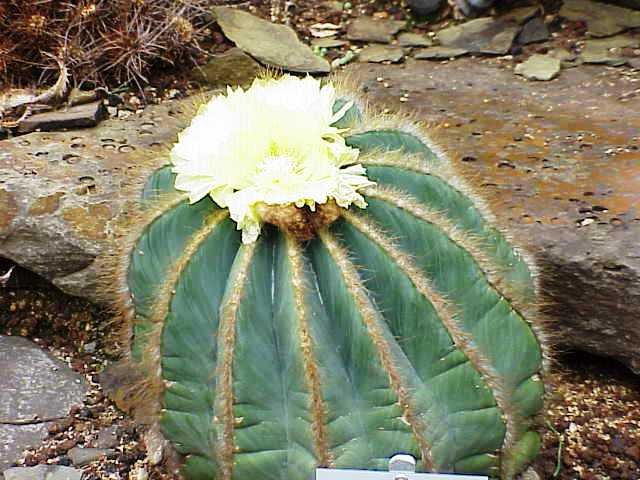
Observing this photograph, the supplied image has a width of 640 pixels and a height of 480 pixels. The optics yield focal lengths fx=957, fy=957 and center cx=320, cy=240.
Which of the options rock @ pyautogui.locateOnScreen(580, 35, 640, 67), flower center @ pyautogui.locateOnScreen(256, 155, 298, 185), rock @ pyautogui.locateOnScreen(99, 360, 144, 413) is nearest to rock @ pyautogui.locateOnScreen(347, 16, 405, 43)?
rock @ pyautogui.locateOnScreen(580, 35, 640, 67)

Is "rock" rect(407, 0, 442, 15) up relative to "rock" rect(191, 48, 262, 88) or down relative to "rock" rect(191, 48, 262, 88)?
up

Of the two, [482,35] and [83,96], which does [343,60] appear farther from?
[83,96]

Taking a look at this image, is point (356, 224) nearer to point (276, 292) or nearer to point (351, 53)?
point (276, 292)

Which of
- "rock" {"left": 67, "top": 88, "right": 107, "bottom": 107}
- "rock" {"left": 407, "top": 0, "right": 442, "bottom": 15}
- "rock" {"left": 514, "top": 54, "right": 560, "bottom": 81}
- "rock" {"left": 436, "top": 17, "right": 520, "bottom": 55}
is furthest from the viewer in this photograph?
"rock" {"left": 407, "top": 0, "right": 442, "bottom": 15}

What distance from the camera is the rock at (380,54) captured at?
305 cm

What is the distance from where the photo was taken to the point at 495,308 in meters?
1.30

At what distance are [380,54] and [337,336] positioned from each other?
201 centimetres

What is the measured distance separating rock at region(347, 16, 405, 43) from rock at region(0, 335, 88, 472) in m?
1.66

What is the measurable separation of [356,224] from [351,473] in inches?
12.8

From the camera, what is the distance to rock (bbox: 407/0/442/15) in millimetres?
3352

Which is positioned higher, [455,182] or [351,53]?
[455,182]

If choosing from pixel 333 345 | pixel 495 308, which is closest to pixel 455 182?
pixel 495 308

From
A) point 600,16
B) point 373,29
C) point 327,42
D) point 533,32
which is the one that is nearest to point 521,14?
point 533,32

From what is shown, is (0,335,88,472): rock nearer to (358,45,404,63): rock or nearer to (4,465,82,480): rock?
(4,465,82,480): rock
